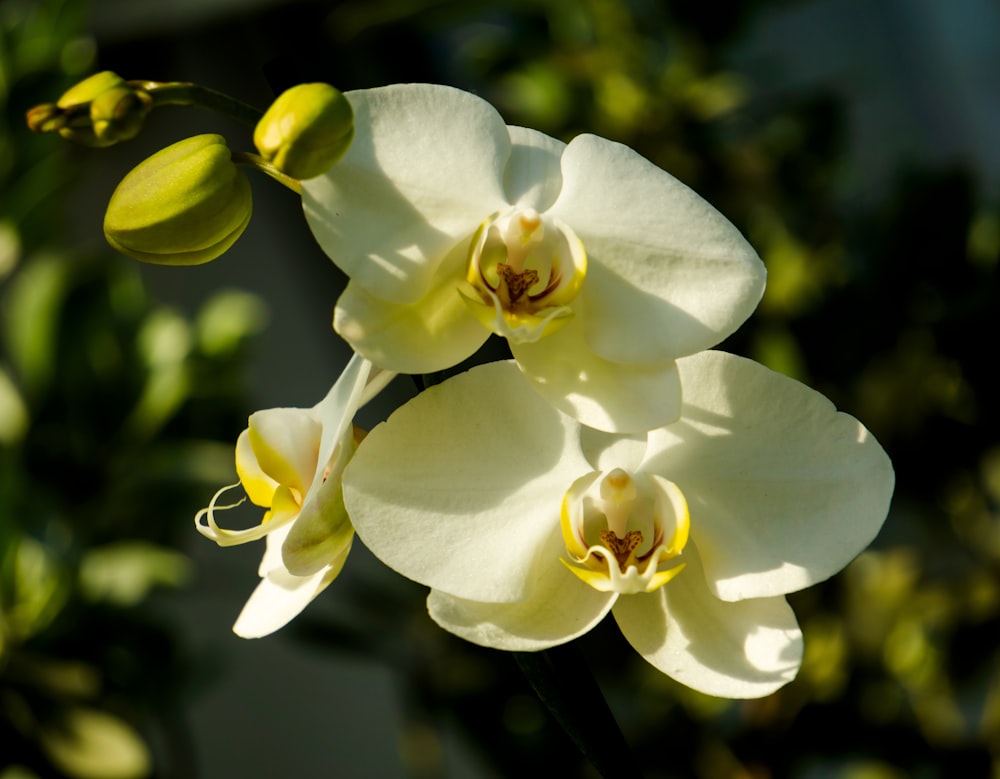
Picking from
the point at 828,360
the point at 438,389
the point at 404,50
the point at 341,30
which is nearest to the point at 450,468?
the point at 438,389

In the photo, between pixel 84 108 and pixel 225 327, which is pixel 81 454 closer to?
pixel 225 327

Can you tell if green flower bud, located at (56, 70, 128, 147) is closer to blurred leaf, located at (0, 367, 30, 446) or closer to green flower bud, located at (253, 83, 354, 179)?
green flower bud, located at (253, 83, 354, 179)

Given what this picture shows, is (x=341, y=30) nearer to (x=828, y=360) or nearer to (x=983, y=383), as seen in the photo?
(x=828, y=360)

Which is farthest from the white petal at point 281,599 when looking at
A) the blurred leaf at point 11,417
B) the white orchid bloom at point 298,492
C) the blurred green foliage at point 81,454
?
the blurred leaf at point 11,417

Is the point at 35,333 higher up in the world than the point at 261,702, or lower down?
higher up

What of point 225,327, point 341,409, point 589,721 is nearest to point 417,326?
point 341,409

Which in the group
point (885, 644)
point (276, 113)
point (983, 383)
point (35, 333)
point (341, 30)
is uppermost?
point (276, 113)
